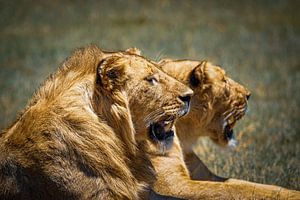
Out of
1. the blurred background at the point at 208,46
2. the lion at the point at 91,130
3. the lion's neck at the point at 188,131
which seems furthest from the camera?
the blurred background at the point at 208,46

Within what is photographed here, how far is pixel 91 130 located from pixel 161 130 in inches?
22.2

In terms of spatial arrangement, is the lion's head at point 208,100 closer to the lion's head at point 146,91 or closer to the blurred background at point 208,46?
the blurred background at point 208,46

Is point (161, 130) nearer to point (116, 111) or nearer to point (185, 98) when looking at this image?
point (185, 98)

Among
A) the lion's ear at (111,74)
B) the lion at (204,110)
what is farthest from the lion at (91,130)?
the lion at (204,110)

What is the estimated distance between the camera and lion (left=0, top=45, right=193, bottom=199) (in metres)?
4.57

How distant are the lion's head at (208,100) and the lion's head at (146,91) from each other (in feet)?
4.23

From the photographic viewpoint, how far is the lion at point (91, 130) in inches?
180

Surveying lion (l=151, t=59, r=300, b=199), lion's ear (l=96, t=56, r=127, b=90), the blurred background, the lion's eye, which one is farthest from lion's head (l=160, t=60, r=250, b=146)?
lion's ear (l=96, t=56, r=127, b=90)

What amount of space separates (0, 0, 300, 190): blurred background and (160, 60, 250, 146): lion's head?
0.31m

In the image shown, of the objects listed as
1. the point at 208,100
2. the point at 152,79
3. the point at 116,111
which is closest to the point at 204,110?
the point at 208,100

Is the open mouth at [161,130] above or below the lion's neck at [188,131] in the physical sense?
below

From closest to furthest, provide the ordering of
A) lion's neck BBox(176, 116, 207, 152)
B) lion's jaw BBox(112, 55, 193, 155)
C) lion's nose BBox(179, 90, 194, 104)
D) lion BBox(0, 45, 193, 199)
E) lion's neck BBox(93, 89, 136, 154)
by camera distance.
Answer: lion BBox(0, 45, 193, 199) → lion's neck BBox(93, 89, 136, 154) → lion's jaw BBox(112, 55, 193, 155) → lion's nose BBox(179, 90, 194, 104) → lion's neck BBox(176, 116, 207, 152)

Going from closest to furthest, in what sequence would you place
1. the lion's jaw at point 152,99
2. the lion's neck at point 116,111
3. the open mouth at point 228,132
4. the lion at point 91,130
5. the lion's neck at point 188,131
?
the lion at point 91,130 → the lion's neck at point 116,111 → the lion's jaw at point 152,99 → the lion's neck at point 188,131 → the open mouth at point 228,132

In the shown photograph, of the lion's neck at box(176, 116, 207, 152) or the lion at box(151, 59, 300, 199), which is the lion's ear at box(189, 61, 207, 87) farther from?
the lion's neck at box(176, 116, 207, 152)
